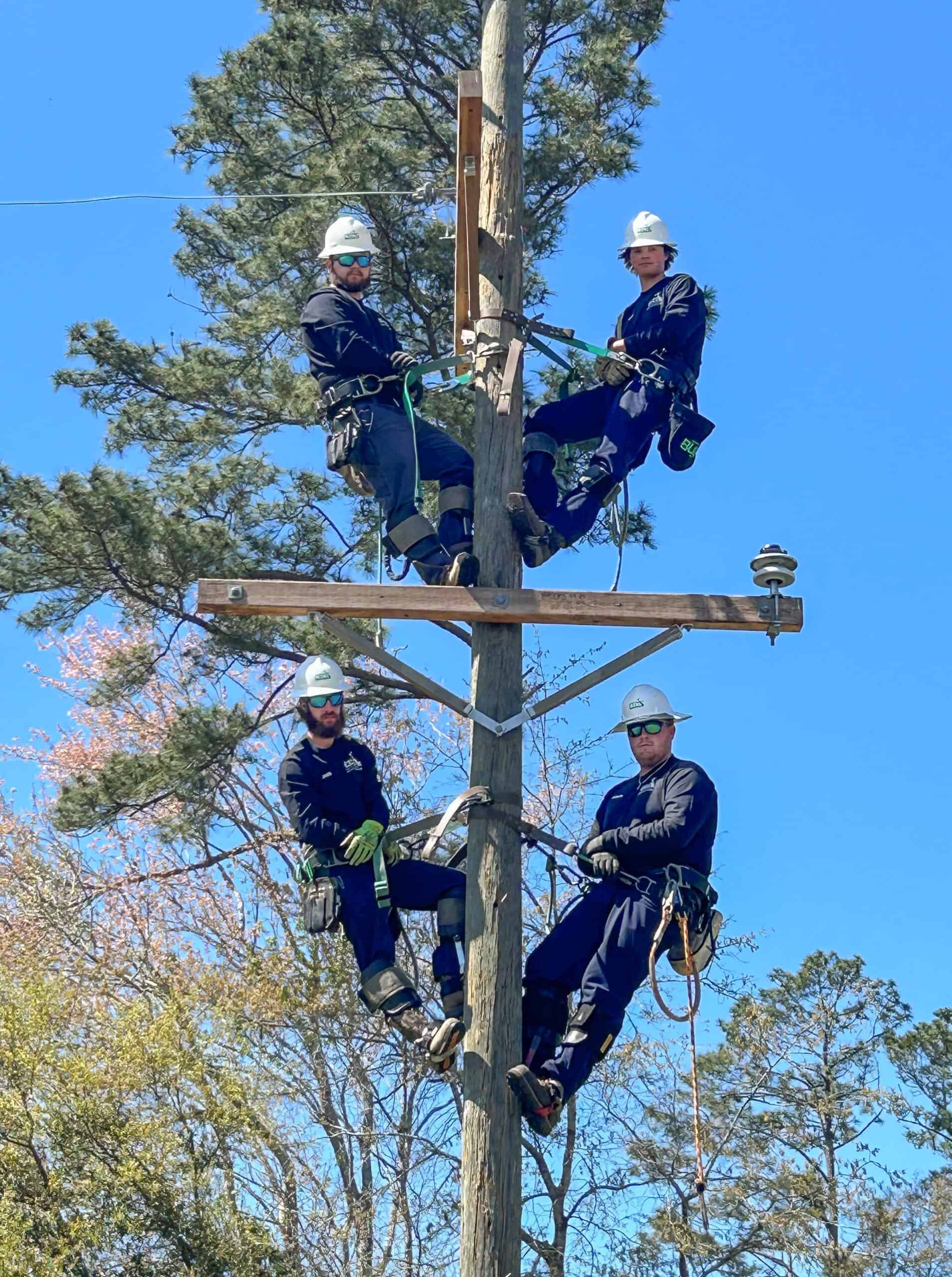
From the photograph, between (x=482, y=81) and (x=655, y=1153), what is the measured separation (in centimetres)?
707

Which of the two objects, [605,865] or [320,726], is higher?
[320,726]

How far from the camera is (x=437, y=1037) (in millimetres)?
8289

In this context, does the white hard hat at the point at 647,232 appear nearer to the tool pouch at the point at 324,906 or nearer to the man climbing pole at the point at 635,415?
the man climbing pole at the point at 635,415

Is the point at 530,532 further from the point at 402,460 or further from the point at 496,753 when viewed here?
the point at 496,753

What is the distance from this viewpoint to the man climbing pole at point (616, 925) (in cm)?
874

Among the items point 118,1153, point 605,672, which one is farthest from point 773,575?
point 118,1153

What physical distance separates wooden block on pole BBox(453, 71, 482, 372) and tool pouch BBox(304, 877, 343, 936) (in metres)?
2.64

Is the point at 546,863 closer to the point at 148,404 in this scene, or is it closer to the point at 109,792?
the point at 109,792

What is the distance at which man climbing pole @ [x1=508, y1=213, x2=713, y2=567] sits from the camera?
977 cm

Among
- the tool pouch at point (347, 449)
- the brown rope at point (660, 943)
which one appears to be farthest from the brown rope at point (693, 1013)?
the tool pouch at point (347, 449)

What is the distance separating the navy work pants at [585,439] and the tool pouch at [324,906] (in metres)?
1.96

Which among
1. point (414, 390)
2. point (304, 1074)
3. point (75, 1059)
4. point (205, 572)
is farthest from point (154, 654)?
point (414, 390)

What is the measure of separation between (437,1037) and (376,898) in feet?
2.73

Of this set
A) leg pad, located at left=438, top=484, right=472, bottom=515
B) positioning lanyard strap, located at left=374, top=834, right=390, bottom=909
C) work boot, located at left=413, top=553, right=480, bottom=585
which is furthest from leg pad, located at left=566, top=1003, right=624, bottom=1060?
leg pad, located at left=438, top=484, right=472, bottom=515
